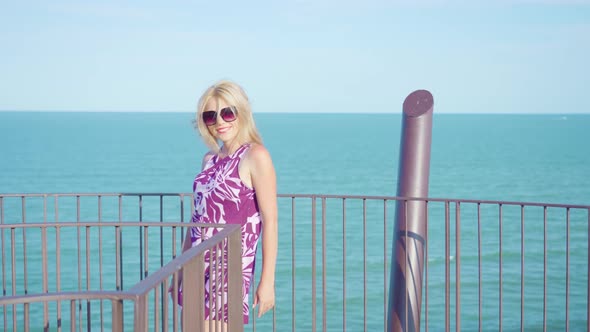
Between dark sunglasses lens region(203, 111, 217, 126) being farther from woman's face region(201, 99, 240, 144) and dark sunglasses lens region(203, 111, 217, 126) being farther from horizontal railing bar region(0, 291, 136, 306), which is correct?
horizontal railing bar region(0, 291, 136, 306)

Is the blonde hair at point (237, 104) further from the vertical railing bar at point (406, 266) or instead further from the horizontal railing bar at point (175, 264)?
the vertical railing bar at point (406, 266)

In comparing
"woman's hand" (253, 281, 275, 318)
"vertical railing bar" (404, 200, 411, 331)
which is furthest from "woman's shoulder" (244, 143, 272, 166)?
"vertical railing bar" (404, 200, 411, 331)

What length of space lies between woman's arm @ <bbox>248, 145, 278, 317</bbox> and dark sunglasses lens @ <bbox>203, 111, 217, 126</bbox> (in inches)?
9.4

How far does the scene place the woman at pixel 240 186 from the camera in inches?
158

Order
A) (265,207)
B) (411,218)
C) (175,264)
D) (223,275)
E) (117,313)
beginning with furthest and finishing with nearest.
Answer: (411,218) → (265,207) → (223,275) → (175,264) → (117,313)

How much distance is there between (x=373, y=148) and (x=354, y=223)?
49976 millimetres

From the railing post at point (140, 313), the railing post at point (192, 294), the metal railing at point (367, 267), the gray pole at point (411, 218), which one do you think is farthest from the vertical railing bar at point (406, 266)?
the metal railing at point (367, 267)

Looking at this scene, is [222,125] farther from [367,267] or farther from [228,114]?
[367,267]

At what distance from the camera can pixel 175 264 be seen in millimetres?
2875

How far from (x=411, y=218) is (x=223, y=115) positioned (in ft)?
8.26

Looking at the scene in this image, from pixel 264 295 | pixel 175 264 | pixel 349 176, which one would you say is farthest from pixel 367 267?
pixel 349 176

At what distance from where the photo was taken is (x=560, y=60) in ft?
292

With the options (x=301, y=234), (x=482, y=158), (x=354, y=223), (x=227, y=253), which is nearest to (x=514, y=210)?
(x=354, y=223)

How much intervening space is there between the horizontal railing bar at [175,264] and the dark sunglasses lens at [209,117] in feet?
1.89
